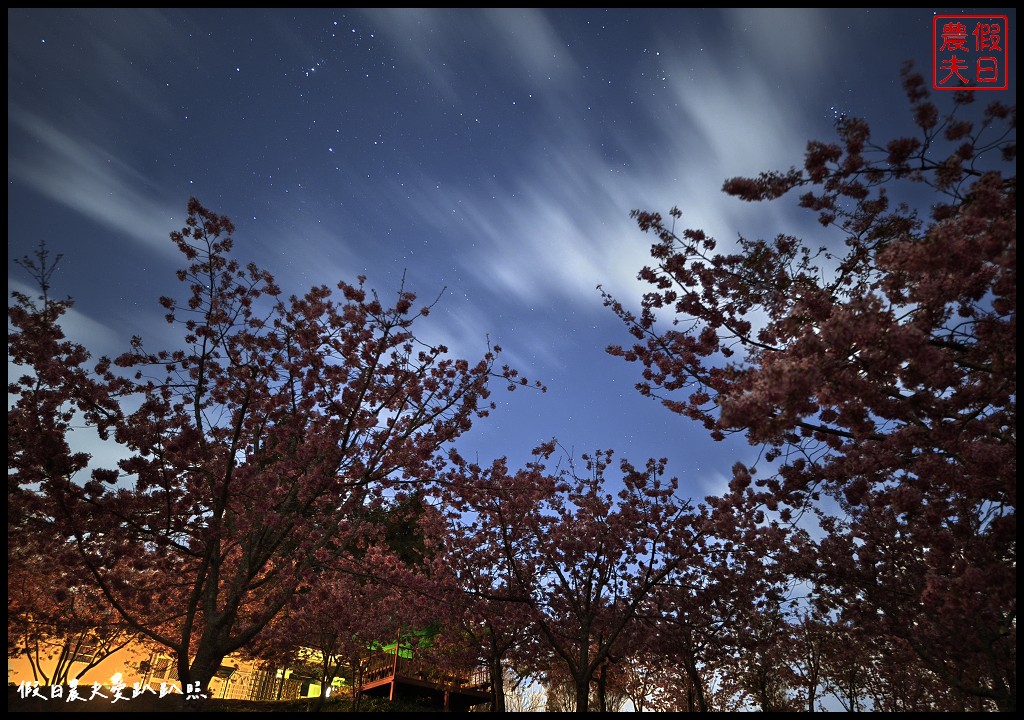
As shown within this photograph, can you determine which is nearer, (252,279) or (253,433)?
(253,433)

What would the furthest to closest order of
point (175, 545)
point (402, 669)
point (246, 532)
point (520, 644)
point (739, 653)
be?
point (739, 653) → point (520, 644) → point (402, 669) → point (246, 532) → point (175, 545)

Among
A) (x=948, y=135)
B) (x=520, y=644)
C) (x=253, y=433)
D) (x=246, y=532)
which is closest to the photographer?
(x=948, y=135)

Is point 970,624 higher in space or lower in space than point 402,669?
A: higher

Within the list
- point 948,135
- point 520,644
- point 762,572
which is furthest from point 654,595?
point 948,135

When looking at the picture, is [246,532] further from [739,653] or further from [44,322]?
[739,653]

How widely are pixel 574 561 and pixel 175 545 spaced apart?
1013 centimetres

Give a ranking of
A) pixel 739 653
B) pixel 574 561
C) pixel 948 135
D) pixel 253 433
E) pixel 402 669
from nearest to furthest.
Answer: pixel 948 135 < pixel 253 433 < pixel 574 561 < pixel 402 669 < pixel 739 653

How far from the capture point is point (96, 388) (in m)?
9.09

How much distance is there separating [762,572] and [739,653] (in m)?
6.95

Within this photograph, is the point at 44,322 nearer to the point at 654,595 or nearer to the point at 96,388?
the point at 96,388

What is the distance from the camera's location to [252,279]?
35.9 feet

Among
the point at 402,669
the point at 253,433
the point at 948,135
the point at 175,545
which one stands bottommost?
the point at 402,669

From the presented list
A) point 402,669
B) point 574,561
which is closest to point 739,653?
point 574,561

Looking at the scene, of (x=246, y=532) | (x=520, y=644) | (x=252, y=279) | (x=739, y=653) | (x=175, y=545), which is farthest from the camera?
(x=739, y=653)
